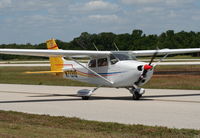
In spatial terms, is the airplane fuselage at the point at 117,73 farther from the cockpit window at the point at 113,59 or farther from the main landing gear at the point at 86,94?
the main landing gear at the point at 86,94

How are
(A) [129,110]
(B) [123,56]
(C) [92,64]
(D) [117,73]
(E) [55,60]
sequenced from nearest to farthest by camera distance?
(A) [129,110], (D) [117,73], (B) [123,56], (C) [92,64], (E) [55,60]

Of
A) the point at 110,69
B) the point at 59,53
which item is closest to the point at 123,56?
the point at 110,69

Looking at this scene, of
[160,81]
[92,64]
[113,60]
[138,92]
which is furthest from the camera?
[160,81]

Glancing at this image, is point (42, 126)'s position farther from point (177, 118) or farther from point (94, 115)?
point (177, 118)

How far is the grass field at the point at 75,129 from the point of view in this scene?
9.01 metres

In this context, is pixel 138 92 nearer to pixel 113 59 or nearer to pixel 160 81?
pixel 113 59

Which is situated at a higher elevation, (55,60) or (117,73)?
(55,60)

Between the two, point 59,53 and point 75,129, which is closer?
point 75,129

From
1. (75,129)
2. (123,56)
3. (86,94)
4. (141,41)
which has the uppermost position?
(123,56)

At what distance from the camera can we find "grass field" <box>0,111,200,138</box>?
9010 mm

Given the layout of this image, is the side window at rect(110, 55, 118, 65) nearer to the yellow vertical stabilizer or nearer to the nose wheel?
the nose wheel

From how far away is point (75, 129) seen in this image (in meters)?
9.97

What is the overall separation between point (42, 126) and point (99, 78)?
750 cm

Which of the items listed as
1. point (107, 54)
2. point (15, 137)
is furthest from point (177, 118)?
point (107, 54)
